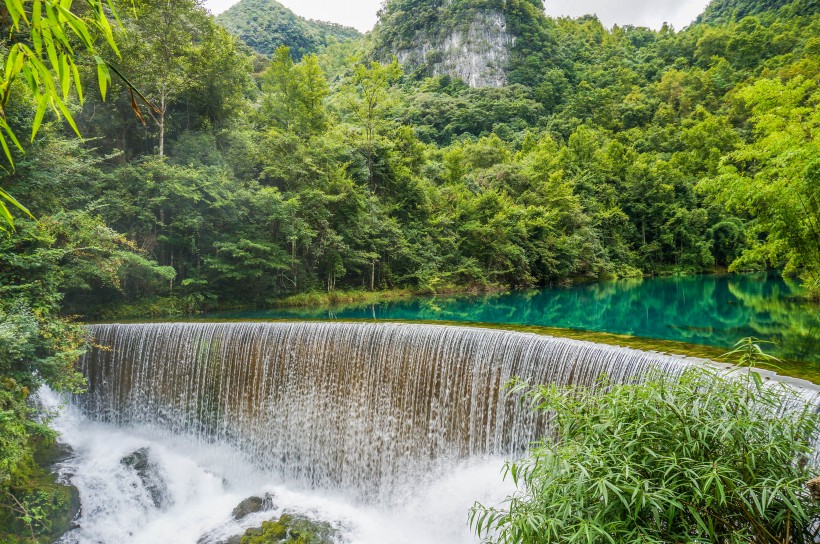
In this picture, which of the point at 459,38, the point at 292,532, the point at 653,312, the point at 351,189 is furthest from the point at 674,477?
the point at 459,38

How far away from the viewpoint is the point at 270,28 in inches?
2576

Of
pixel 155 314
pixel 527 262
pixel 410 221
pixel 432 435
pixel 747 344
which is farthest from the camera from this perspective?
pixel 527 262

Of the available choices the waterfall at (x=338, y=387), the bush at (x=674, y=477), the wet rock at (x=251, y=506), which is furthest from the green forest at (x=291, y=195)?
the wet rock at (x=251, y=506)

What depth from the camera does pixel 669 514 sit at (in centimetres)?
200

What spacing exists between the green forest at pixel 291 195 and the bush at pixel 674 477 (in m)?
2.24

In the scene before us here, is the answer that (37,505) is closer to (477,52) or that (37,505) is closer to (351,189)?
(351,189)

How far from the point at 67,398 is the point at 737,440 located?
33.7 feet

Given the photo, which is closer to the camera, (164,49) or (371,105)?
(164,49)

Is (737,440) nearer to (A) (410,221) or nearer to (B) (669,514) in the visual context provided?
(B) (669,514)

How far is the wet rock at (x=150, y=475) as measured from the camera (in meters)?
7.00

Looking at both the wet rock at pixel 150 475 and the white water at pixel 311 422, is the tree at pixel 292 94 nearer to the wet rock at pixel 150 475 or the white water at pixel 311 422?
the white water at pixel 311 422

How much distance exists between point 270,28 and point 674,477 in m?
76.3

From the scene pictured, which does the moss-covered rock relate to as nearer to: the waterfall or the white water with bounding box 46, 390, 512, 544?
the white water with bounding box 46, 390, 512, 544

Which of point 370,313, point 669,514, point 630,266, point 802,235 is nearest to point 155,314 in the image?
point 370,313
